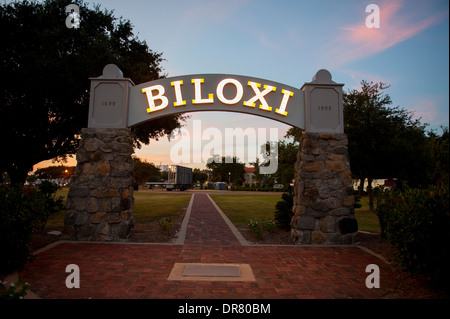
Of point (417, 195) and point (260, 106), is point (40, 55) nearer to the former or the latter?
point (260, 106)

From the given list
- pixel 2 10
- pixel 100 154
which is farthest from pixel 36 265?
pixel 2 10

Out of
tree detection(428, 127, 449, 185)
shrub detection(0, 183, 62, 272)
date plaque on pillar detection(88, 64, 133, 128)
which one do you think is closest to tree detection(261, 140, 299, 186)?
tree detection(428, 127, 449, 185)

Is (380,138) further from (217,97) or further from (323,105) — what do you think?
(217,97)

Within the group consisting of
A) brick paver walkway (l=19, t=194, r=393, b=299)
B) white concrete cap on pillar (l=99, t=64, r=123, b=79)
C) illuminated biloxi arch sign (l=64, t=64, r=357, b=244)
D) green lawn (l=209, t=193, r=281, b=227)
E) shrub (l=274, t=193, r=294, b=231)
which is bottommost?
green lawn (l=209, t=193, r=281, b=227)

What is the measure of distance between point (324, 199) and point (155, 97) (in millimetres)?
5691

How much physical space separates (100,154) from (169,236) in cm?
315

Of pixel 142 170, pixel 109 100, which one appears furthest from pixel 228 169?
pixel 109 100

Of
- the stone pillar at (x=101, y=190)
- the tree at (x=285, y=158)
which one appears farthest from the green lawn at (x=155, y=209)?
the tree at (x=285, y=158)

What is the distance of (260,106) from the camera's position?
742 centimetres

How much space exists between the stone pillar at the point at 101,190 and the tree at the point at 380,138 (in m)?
11.4

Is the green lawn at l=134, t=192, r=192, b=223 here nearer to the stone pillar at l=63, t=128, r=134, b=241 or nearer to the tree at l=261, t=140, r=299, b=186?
the stone pillar at l=63, t=128, r=134, b=241

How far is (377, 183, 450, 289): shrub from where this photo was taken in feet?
11.4

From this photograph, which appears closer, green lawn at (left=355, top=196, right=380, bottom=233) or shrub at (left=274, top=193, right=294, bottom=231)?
shrub at (left=274, top=193, right=294, bottom=231)

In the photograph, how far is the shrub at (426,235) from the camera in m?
→ 3.49
